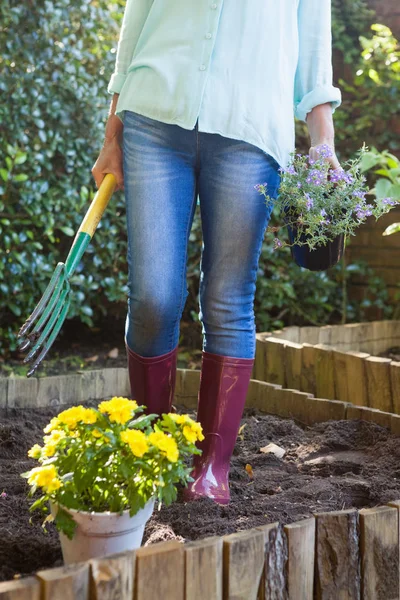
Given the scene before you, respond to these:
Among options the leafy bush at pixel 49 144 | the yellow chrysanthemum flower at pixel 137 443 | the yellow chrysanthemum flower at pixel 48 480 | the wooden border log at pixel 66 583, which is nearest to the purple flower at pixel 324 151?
the yellow chrysanthemum flower at pixel 137 443

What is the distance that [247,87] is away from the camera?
2.00 m

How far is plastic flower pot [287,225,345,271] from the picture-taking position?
2.07m

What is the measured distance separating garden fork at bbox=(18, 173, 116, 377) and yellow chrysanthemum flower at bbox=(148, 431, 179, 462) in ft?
1.42

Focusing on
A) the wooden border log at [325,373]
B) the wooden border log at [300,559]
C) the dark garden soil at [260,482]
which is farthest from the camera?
the wooden border log at [325,373]

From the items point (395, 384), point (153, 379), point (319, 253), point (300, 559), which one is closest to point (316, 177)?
point (319, 253)

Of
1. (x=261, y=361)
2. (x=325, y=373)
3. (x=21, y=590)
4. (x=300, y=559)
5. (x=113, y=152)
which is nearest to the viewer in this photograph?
(x=21, y=590)

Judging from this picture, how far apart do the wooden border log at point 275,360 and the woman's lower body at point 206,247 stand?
53.8 inches

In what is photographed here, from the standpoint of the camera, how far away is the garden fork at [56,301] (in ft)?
6.28

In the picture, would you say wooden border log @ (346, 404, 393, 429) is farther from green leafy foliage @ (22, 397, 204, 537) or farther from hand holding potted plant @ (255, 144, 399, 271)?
green leafy foliage @ (22, 397, 204, 537)

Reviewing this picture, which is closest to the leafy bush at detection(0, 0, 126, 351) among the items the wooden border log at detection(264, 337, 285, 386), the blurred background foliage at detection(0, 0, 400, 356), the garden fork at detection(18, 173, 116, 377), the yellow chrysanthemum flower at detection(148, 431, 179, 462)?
the blurred background foliage at detection(0, 0, 400, 356)

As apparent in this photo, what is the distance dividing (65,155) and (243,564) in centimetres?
294

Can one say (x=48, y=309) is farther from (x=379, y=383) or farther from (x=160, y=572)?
(x=379, y=383)

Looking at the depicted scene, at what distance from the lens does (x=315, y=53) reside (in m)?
2.15

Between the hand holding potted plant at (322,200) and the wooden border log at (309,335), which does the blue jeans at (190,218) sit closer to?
the hand holding potted plant at (322,200)
